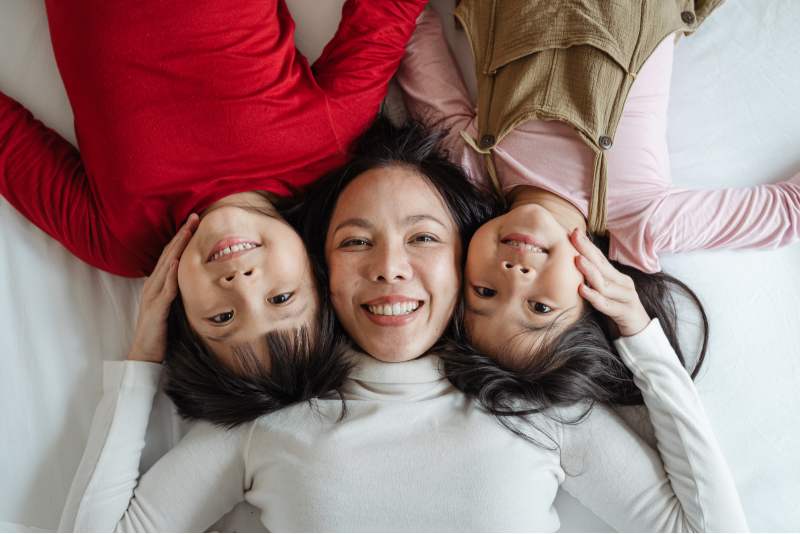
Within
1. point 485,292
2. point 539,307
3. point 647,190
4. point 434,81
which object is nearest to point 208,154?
point 434,81

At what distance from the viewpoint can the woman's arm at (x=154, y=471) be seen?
1.14 meters

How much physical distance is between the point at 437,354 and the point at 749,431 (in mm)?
760

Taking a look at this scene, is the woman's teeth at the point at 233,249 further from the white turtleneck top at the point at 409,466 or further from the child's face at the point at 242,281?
the white turtleneck top at the point at 409,466

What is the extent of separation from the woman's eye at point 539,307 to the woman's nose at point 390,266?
0.25 m

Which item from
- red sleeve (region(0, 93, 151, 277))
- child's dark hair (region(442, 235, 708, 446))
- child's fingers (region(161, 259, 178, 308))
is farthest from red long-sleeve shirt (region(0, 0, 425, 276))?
child's dark hair (region(442, 235, 708, 446))

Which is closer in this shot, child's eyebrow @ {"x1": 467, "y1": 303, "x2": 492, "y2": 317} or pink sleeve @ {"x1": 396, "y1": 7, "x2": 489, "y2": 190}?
child's eyebrow @ {"x1": 467, "y1": 303, "x2": 492, "y2": 317}

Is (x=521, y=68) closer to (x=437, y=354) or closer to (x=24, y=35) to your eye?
(x=437, y=354)

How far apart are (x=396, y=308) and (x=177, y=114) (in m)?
0.64

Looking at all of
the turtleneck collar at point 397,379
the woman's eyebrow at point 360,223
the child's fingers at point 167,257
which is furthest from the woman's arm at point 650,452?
the child's fingers at point 167,257

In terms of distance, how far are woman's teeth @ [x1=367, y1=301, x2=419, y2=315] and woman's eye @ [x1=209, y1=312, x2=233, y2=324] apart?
29 cm

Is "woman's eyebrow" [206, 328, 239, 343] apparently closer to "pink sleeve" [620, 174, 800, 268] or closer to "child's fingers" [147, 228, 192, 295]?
"child's fingers" [147, 228, 192, 295]

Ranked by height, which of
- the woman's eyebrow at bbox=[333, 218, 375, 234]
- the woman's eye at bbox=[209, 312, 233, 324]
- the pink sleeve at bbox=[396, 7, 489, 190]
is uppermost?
the pink sleeve at bbox=[396, 7, 489, 190]

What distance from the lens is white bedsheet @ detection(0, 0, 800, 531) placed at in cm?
124

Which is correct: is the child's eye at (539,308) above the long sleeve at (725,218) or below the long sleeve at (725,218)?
below
